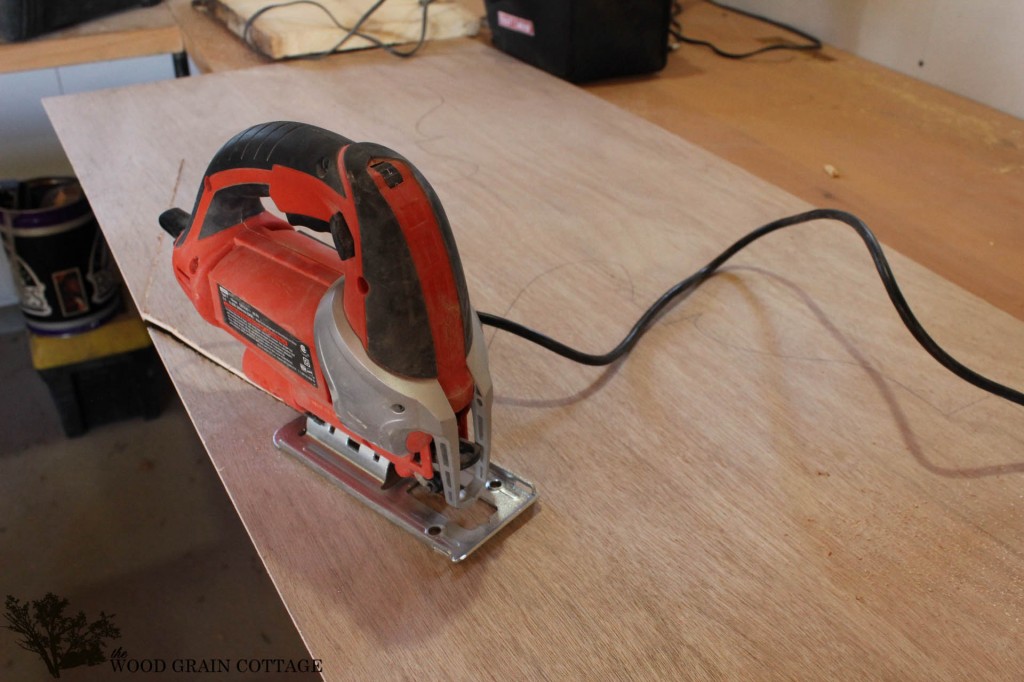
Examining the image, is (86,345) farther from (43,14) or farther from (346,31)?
(346,31)

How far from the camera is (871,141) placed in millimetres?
1190

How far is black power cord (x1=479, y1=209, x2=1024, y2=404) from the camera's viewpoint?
28.4 inches

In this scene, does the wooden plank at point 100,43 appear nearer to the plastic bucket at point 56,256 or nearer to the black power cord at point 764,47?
the plastic bucket at point 56,256

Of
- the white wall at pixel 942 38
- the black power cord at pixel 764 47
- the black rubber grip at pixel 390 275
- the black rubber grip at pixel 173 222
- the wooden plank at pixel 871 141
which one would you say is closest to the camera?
the black rubber grip at pixel 390 275

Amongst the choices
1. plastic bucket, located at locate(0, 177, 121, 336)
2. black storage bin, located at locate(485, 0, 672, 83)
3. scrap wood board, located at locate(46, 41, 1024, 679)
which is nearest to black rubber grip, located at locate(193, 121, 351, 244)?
scrap wood board, located at locate(46, 41, 1024, 679)

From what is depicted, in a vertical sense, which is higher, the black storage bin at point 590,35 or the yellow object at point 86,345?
the black storage bin at point 590,35

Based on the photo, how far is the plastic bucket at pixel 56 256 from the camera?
5.46ft

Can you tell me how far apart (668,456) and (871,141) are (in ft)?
2.42

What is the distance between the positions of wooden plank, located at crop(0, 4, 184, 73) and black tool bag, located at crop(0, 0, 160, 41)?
0.01 m

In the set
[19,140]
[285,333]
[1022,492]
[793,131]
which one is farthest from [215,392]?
[19,140]

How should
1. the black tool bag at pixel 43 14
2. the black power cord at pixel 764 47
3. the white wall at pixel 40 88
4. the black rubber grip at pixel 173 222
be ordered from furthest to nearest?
the white wall at pixel 40 88, the black power cord at pixel 764 47, the black tool bag at pixel 43 14, the black rubber grip at pixel 173 222

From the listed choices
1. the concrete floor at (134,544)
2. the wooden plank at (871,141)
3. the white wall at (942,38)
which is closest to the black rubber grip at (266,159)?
the wooden plank at (871,141)

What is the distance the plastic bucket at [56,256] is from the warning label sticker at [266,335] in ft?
3.97

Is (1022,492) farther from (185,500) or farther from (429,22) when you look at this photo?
(185,500)
